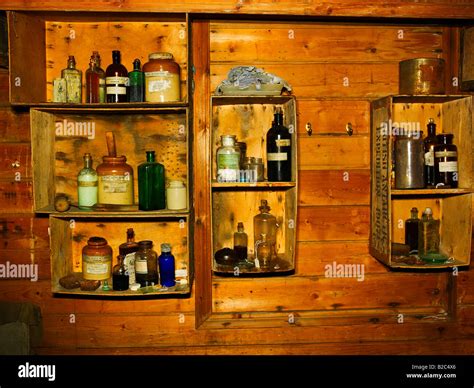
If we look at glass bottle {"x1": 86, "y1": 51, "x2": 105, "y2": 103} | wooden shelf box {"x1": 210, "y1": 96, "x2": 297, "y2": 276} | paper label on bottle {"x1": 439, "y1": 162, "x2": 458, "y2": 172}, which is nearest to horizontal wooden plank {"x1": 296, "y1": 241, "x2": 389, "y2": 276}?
wooden shelf box {"x1": 210, "y1": 96, "x2": 297, "y2": 276}

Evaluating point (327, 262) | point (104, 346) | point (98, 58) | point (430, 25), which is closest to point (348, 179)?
point (327, 262)

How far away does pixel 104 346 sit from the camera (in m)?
1.89

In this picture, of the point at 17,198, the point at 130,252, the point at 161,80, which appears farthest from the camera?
the point at 17,198

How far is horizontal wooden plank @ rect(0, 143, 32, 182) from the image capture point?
183 cm

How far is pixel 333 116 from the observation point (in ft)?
6.17

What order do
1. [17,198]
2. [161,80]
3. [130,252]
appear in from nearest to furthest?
[161,80] < [130,252] < [17,198]

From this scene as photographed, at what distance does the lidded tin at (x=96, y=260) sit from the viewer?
5.53ft

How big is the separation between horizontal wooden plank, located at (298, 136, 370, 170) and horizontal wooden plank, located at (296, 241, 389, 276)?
0.33 metres

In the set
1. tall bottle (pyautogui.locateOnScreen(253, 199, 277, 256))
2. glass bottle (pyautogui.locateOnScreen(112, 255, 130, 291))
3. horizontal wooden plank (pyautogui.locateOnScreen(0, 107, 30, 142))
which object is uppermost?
horizontal wooden plank (pyautogui.locateOnScreen(0, 107, 30, 142))

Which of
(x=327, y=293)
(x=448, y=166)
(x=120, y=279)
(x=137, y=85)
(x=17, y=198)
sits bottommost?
(x=327, y=293)

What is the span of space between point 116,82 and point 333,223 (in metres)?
1.06

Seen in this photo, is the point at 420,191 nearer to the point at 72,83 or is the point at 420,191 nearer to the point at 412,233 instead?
the point at 412,233

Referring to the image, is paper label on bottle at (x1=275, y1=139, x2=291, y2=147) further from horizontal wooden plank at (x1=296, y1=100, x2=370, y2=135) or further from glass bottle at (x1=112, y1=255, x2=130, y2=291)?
glass bottle at (x1=112, y1=255, x2=130, y2=291)

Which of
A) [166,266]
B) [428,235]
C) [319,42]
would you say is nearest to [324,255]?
[428,235]
